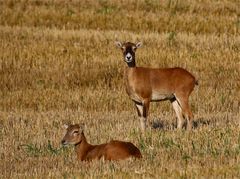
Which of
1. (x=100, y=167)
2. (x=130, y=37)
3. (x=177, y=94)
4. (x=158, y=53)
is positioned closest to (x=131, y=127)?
(x=177, y=94)

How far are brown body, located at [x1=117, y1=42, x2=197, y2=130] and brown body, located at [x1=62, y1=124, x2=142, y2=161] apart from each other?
3504mm

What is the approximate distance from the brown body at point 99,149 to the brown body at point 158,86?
350 cm

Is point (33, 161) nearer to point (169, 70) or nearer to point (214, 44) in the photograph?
point (169, 70)

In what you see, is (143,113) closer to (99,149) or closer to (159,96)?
(159,96)

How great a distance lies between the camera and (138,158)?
1152cm

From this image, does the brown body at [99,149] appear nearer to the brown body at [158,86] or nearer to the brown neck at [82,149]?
→ the brown neck at [82,149]

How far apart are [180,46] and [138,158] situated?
12284mm

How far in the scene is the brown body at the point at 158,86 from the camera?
16.0m

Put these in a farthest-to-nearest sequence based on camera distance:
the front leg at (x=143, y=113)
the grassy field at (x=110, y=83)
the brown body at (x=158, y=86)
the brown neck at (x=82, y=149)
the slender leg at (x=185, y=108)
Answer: the slender leg at (x=185, y=108), the brown body at (x=158, y=86), the front leg at (x=143, y=113), the brown neck at (x=82, y=149), the grassy field at (x=110, y=83)

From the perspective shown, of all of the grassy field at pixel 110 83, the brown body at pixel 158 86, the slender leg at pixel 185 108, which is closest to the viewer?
the grassy field at pixel 110 83

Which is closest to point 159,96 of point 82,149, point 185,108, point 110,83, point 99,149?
point 185,108

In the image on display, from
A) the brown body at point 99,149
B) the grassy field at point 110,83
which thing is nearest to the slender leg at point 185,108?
the grassy field at point 110,83

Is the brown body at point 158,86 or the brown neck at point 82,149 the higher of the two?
the brown body at point 158,86

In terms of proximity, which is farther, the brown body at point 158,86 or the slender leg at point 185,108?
the slender leg at point 185,108
